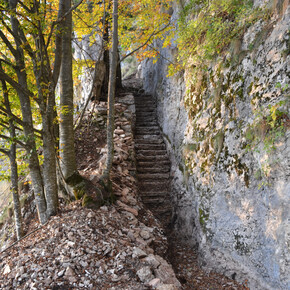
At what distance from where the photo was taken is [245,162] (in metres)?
3.44

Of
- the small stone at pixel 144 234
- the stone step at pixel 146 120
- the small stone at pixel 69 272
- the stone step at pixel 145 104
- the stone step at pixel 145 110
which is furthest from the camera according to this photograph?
the stone step at pixel 145 104

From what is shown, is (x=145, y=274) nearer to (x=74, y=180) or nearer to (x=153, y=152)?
(x=74, y=180)

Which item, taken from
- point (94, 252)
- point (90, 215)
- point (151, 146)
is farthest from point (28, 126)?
point (151, 146)

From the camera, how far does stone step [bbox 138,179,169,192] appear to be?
613 cm

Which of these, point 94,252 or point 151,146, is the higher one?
point 151,146

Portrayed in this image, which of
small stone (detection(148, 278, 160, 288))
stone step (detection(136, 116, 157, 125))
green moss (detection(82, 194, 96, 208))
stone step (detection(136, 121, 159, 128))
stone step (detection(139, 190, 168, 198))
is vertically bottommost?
small stone (detection(148, 278, 160, 288))

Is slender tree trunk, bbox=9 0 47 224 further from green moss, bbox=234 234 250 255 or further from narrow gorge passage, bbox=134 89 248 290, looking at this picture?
green moss, bbox=234 234 250 255

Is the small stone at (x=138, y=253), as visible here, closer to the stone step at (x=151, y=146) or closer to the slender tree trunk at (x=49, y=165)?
the slender tree trunk at (x=49, y=165)

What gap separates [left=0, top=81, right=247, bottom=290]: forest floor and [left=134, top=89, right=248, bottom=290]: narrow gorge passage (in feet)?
0.07

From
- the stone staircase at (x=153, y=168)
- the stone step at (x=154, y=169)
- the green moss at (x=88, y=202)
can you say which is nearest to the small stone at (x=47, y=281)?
the green moss at (x=88, y=202)

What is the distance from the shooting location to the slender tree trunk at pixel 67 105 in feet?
13.2

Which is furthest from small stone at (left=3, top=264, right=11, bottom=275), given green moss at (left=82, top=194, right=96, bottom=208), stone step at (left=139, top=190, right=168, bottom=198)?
stone step at (left=139, top=190, right=168, bottom=198)

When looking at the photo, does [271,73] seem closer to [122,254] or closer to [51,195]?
[122,254]

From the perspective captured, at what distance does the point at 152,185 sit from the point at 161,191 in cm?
33
